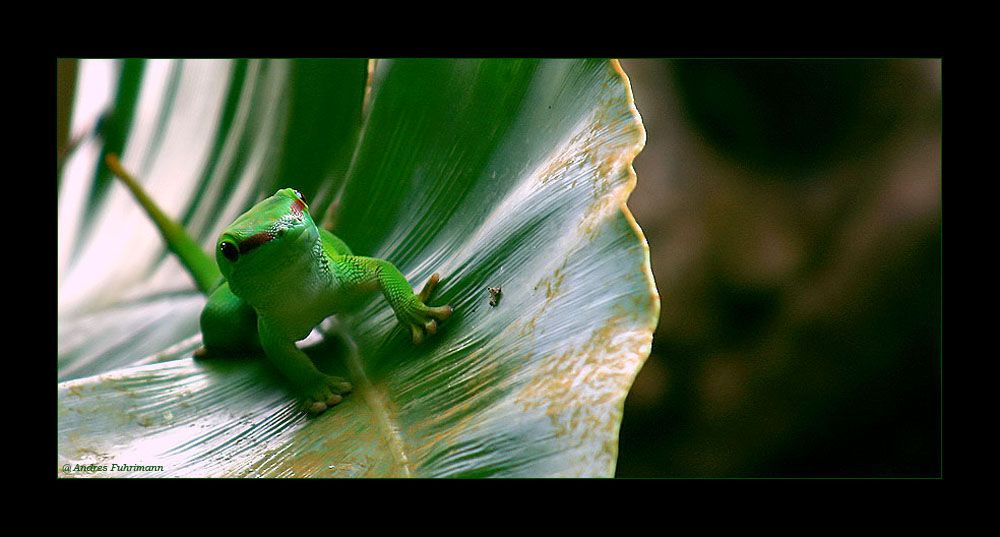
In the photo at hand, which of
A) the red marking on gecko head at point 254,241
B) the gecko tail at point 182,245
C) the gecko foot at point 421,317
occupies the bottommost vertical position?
the gecko foot at point 421,317

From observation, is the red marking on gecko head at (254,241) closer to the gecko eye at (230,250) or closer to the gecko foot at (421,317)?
the gecko eye at (230,250)

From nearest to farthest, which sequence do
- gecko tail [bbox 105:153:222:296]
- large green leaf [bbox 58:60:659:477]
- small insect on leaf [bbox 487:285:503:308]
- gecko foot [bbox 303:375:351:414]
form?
large green leaf [bbox 58:60:659:477], small insect on leaf [bbox 487:285:503:308], gecko foot [bbox 303:375:351:414], gecko tail [bbox 105:153:222:296]

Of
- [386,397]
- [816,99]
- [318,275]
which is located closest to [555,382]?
[386,397]

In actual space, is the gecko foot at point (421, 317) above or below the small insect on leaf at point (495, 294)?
below

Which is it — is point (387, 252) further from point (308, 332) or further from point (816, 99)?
point (816, 99)

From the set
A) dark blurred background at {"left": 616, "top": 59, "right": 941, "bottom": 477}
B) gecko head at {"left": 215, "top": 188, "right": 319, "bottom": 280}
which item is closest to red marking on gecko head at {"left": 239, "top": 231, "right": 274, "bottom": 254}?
gecko head at {"left": 215, "top": 188, "right": 319, "bottom": 280}

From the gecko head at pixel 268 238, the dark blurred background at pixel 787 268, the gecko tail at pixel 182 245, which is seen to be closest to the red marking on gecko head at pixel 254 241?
the gecko head at pixel 268 238

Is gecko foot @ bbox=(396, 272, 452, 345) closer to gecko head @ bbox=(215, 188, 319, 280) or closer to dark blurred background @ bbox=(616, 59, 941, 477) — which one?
gecko head @ bbox=(215, 188, 319, 280)
